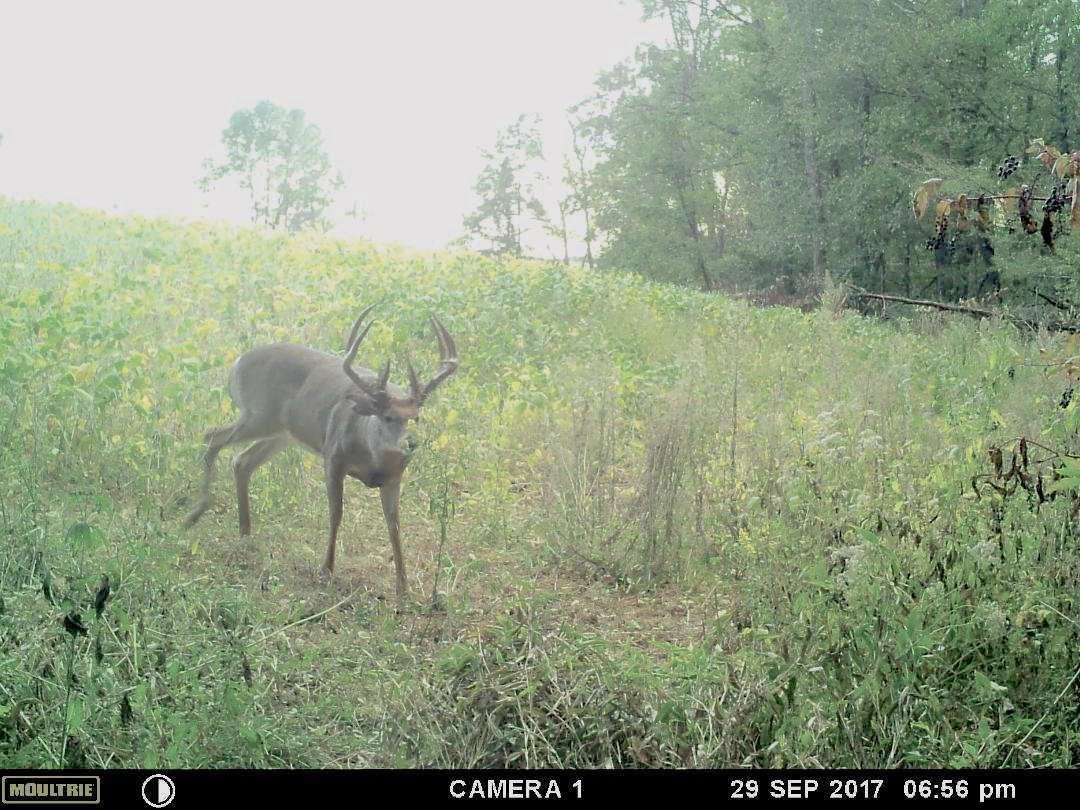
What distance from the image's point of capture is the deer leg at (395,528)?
495 centimetres

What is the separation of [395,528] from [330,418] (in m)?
0.75

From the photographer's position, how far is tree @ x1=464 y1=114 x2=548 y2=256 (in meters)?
15.8

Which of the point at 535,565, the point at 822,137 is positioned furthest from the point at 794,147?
the point at 535,565

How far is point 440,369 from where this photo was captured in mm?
5152

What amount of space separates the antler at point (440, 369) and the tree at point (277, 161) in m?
6.95

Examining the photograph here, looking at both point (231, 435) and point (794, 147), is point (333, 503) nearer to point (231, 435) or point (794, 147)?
point (231, 435)

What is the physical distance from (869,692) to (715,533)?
1.84 meters

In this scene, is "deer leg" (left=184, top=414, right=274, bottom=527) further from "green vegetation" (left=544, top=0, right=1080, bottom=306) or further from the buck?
"green vegetation" (left=544, top=0, right=1080, bottom=306)
